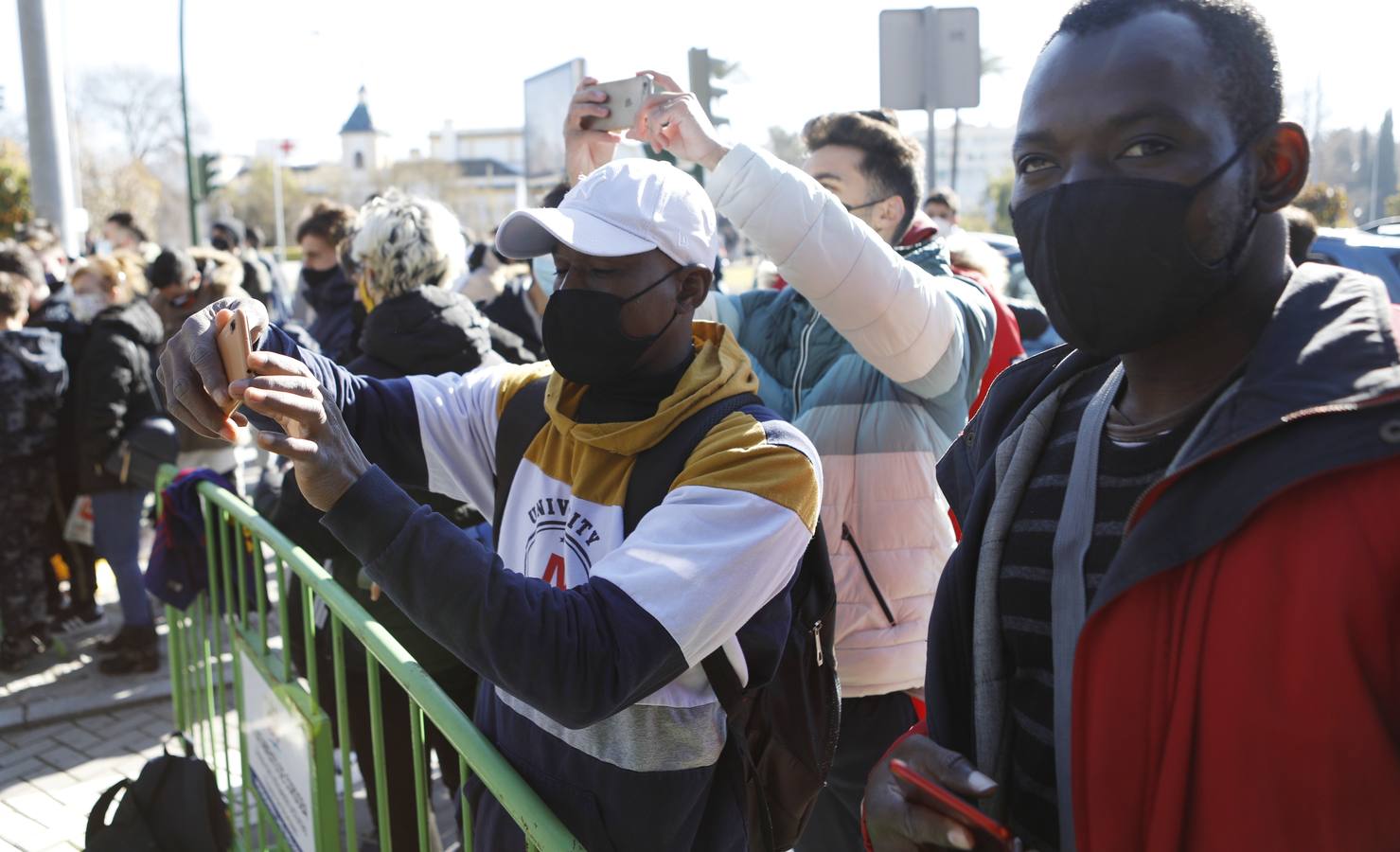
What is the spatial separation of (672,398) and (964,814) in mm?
965

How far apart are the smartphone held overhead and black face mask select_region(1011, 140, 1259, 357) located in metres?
1.48

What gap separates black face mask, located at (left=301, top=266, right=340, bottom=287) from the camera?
7238mm

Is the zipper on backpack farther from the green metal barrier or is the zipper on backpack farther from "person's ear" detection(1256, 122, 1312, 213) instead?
"person's ear" detection(1256, 122, 1312, 213)

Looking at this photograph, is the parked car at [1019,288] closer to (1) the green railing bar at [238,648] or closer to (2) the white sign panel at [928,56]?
(2) the white sign panel at [928,56]

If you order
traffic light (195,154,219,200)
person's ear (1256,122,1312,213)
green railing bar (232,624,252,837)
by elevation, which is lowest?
green railing bar (232,624,252,837)

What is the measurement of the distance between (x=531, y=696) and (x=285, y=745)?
5.84 feet

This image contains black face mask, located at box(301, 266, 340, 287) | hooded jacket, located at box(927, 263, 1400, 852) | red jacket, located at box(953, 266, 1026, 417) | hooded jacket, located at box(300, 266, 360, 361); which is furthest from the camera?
black face mask, located at box(301, 266, 340, 287)

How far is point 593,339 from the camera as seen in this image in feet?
6.89

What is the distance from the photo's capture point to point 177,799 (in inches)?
140

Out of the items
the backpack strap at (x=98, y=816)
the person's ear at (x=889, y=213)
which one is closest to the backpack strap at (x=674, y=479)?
the person's ear at (x=889, y=213)

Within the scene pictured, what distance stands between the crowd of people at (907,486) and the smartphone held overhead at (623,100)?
0.12 ft

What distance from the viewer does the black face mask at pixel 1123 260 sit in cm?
119

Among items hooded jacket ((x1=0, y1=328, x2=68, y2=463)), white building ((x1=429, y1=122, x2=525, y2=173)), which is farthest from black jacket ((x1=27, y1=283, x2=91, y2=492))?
white building ((x1=429, y1=122, x2=525, y2=173))

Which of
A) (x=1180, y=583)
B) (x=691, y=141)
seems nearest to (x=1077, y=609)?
(x=1180, y=583)
